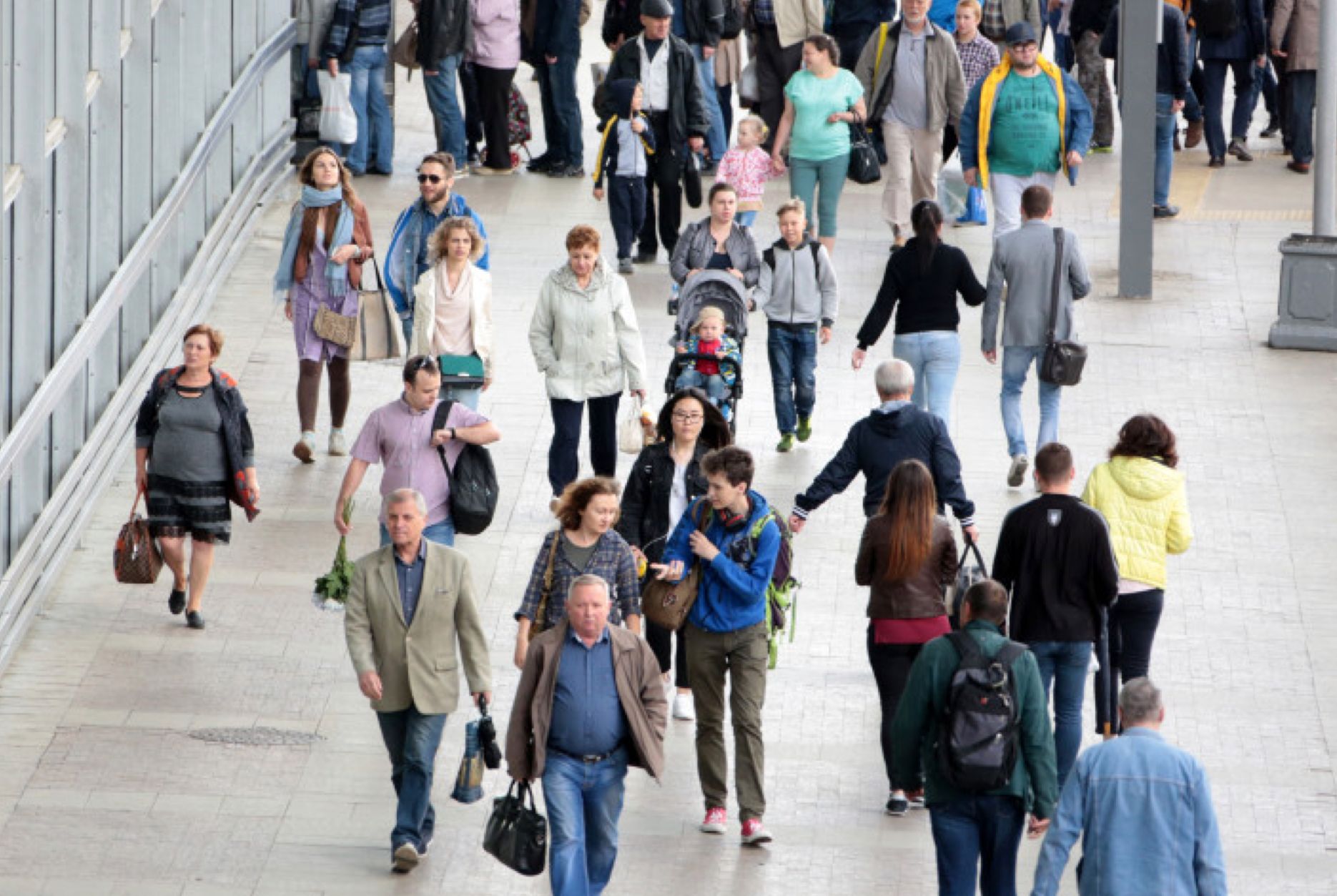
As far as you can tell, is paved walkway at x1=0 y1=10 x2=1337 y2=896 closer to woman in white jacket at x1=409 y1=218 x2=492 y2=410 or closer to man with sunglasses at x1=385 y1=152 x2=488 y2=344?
woman in white jacket at x1=409 y1=218 x2=492 y2=410

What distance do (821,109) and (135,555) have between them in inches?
328

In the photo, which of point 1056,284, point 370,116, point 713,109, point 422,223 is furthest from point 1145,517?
point 370,116

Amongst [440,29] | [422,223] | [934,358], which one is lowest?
[934,358]

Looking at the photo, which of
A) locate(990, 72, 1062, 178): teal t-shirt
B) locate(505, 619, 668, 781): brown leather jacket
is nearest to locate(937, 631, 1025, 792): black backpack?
locate(505, 619, 668, 781): brown leather jacket

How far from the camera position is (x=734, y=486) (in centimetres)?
1108

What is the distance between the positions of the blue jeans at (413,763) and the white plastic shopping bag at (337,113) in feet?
38.2

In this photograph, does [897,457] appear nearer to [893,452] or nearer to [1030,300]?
[893,452]

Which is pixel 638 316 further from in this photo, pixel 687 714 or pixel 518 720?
pixel 518 720

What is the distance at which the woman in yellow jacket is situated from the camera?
1167 centimetres

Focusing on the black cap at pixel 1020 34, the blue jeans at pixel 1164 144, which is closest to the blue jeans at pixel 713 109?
the blue jeans at pixel 1164 144

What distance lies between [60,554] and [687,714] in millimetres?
3757

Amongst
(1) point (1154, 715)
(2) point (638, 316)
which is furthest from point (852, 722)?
(2) point (638, 316)

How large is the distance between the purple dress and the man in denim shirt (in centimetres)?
776

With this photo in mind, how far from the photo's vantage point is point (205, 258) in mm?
18891
